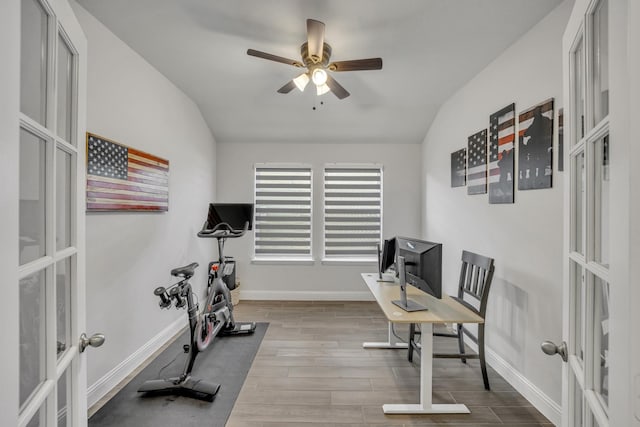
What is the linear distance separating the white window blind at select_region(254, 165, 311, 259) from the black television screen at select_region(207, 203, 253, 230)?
1180 mm

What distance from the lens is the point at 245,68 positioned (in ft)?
9.48

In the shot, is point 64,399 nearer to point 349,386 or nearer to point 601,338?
point 601,338

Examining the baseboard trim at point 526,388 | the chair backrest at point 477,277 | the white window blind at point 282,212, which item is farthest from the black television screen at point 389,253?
the white window blind at point 282,212

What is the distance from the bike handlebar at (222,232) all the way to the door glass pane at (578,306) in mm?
2651

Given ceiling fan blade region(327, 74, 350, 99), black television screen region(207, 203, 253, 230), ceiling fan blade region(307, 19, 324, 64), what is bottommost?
black television screen region(207, 203, 253, 230)

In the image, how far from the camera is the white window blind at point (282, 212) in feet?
14.8

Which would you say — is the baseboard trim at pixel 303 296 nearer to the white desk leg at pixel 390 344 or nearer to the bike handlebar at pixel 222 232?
the white desk leg at pixel 390 344

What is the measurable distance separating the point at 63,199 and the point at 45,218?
0.17 m

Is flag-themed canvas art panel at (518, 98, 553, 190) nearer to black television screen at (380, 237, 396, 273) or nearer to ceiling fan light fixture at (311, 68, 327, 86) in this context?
black television screen at (380, 237, 396, 273)

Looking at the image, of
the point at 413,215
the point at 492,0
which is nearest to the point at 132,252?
the point at 492,0

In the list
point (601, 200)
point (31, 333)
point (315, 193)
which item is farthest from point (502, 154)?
point (31, 333)

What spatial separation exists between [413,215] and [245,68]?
304cm

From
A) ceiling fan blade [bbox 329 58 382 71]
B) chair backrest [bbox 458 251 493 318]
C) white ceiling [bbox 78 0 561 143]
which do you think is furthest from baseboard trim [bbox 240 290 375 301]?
ceiling fan blade [bbox 329 58 382 71]

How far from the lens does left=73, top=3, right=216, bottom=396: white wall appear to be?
6.88 ft
